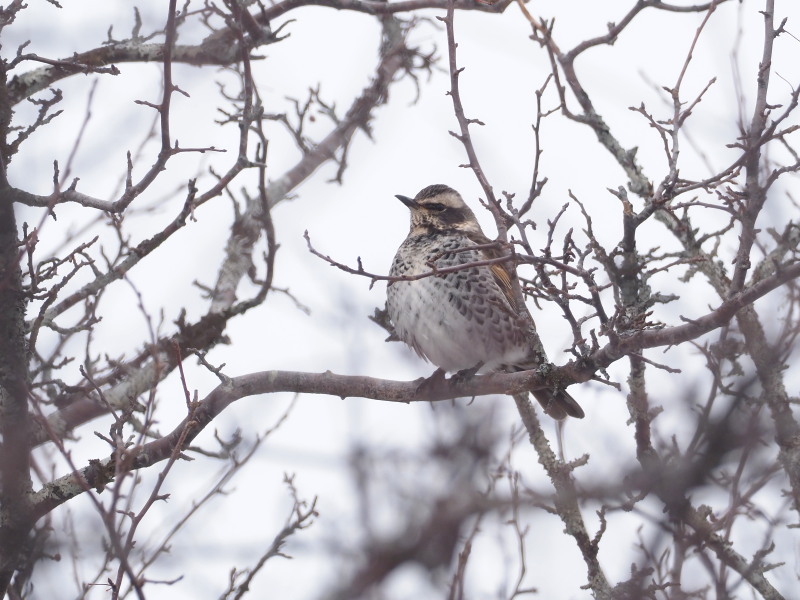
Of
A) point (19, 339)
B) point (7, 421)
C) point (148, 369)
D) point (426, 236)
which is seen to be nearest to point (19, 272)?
point (19, 339)

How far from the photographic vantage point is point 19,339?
18.6 ft

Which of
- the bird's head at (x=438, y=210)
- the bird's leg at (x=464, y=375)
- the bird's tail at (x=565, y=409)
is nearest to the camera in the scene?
the bird's leg at (x=464, y=375)

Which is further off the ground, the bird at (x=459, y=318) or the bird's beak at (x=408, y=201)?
the bird's beak at (x=408, y=201)

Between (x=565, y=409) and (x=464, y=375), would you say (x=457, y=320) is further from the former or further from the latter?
(x=565, y=409)

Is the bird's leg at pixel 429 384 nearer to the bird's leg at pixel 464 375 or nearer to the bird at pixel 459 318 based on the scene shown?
the bird's leg at pixel 464 375

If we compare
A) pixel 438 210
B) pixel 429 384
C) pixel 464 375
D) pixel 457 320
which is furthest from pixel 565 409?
Result: pixel 438 210

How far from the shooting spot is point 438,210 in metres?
9.41

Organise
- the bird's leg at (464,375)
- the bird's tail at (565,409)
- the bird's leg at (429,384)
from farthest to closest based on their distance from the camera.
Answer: the bird's tail at (565,409)
the bird's leg at (464,375)
the bird's leg at (429,384)

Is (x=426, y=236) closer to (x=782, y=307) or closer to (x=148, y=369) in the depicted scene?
(x=148, y=369)

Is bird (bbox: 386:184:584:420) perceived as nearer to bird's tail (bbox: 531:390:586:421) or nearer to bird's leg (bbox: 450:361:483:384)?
bird's leg (bbox: 450:361:483:384)

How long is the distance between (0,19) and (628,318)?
4.12 m

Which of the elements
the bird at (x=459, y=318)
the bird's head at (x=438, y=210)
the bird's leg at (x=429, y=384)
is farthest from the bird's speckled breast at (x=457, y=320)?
the bird's head at (x=438, y=210)

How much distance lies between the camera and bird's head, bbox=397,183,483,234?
368 inches

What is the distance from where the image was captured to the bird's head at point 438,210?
9.34 meters
